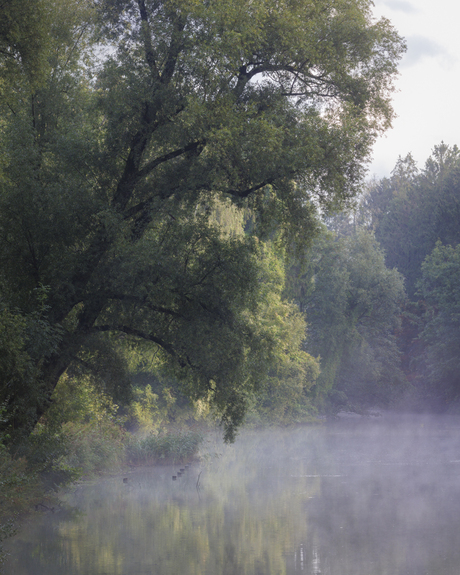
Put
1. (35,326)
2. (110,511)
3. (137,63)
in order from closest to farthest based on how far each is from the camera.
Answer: (35,326), (137,63), (110,511)

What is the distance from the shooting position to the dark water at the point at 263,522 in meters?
13.0

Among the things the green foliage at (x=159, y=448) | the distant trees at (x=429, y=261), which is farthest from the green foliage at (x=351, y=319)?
the green foliage at (x=159, y=448)

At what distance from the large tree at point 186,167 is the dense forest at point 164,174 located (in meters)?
0.04

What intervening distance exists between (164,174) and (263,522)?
9281 millimetres

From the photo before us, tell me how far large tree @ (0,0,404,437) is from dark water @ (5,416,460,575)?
10.0 ft

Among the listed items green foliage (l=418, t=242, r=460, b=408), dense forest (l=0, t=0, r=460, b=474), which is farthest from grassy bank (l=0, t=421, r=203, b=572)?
green foliage (l=418, t=242, r=460, b=408)

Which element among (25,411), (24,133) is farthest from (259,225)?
(25,411)

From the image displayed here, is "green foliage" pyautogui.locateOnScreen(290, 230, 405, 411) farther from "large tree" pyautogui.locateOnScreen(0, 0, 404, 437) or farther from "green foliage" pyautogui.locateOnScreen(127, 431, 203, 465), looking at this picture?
"large tree" pyautogui.locateOnScreen(0, 0, 404, 437)

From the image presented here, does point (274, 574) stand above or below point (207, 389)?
below

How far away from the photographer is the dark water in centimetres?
1299

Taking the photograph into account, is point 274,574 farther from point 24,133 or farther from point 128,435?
point 128,435

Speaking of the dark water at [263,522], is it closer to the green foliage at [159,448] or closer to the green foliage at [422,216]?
the green foliage at [159,448]

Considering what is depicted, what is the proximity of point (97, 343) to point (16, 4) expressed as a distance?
22.5ft

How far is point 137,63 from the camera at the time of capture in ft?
47.2
